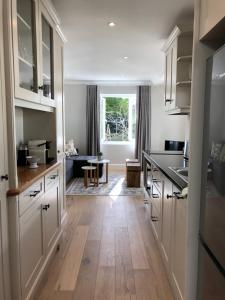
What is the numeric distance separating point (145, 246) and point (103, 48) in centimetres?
297

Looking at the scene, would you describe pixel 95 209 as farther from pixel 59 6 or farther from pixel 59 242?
pixel 59 6

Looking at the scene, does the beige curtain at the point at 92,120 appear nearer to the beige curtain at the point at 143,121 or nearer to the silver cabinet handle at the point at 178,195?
the beige curtain at the point at 143,121

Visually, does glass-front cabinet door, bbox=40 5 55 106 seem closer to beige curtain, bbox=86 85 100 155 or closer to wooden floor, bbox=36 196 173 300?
wooden floor, bbox=36 196 173 300

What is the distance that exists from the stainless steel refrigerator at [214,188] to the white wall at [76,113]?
6.41 metres

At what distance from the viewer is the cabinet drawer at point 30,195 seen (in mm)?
1716

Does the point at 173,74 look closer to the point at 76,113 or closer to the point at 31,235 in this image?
the point at 31,235

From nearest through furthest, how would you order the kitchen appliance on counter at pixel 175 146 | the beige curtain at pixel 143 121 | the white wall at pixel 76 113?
Answer: the kitchen appliance on counter at pixel 175 146 < the beige curtain at pixel 143 121 < the white wall at pixel 76 113

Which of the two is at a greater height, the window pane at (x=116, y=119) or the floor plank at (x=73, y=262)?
the window pane at (x=116, y=119)

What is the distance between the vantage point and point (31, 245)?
1920 mm

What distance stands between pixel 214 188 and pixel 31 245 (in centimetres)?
144

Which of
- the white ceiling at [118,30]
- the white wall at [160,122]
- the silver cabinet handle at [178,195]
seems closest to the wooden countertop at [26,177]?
the silver cabinet handle at [178,195]

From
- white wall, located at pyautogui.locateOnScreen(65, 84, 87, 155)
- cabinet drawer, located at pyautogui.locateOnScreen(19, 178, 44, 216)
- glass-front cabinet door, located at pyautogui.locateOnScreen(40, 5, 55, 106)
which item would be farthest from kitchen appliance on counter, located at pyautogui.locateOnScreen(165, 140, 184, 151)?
cabinet drawer, located at pyautogui.locateOnScreen(19, 178, 44, 216)

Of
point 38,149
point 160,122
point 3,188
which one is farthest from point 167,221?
point 160,122

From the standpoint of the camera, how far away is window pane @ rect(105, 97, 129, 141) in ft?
25.1
